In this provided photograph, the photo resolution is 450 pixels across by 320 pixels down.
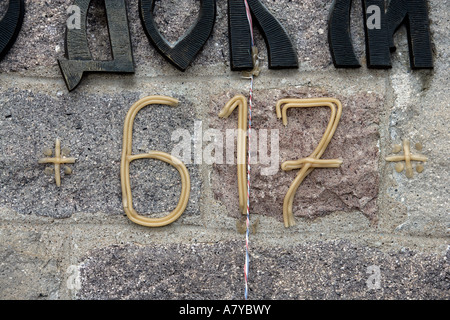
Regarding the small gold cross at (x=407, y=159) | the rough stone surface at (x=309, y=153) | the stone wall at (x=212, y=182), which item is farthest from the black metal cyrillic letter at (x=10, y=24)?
the small gold cross at (x=407, y=159)

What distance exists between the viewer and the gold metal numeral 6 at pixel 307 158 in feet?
3.57

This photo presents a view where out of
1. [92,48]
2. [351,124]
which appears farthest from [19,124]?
[351,124]

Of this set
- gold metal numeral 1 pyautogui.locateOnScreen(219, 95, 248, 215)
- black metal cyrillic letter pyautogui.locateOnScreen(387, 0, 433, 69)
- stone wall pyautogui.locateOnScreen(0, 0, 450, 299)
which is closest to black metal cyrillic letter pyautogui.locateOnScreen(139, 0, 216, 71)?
stone wall pyautogui.locateOnScreen(0, 0, 450, 299)

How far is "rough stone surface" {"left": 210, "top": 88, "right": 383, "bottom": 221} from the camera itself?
3.62 feet

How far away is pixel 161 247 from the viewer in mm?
1095

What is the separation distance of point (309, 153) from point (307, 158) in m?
0.02

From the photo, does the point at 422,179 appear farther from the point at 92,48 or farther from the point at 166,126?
the point at 92,48

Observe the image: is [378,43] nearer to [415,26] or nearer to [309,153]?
[415,26]

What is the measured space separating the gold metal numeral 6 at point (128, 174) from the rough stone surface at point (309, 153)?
0.25 feet

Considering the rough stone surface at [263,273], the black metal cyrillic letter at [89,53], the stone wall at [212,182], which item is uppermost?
the black metal cyrillic letter at [89,53]

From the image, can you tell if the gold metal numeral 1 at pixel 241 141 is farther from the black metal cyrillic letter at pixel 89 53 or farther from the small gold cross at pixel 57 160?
the small gold cross at pixel 57 160

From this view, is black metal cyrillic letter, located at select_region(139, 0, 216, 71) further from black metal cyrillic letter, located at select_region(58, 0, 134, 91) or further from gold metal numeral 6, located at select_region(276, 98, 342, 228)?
gold metal numeral 6, located at select_region(276, 98, 342, 228)

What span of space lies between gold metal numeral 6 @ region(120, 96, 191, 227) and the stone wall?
0.02 m

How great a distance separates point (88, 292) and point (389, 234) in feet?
2.39
